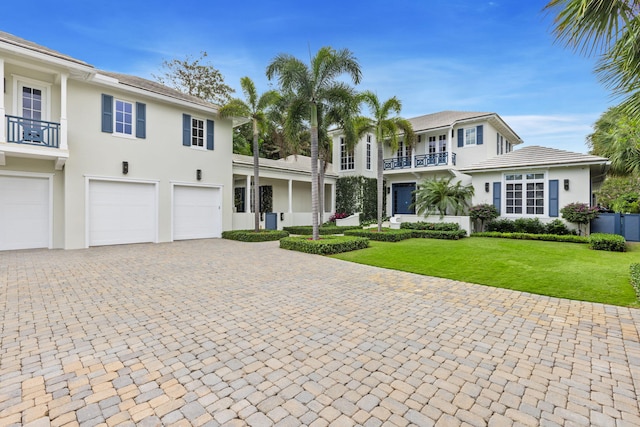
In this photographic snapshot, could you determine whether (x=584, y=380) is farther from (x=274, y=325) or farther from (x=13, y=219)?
(x=13, y=219)

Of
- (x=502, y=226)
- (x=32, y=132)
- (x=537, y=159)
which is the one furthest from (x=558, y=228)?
(x=32, y=132)

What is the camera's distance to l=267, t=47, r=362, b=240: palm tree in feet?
37.2

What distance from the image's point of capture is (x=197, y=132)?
1431cm

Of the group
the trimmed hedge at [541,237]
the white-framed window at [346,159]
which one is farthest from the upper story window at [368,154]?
the trimmed hedge at [541,237]

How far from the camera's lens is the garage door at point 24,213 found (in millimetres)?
10023

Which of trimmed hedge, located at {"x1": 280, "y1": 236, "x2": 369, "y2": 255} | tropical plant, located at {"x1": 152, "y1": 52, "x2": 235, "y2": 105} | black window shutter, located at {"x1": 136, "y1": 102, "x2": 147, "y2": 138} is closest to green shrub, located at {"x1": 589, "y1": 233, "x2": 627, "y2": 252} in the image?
trimmed hedge, located at {"x1": 280, "y1": 236, "x2": 369, "y2": 255}

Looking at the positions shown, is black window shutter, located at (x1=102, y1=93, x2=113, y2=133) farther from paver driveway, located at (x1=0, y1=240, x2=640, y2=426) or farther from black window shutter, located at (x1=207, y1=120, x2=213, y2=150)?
paver driveway, located at (x1=0, y1=240, x2=640, y2=426)

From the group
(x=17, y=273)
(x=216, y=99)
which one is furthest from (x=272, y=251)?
(x=216, y=99)

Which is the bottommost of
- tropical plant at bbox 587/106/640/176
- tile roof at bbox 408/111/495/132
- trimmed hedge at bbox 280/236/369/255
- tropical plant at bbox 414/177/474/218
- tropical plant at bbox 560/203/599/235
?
trimmed hedge at bbox 280/236/369/255

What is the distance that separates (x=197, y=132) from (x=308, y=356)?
1350 centimetres

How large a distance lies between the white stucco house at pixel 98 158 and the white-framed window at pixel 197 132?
0.16ft

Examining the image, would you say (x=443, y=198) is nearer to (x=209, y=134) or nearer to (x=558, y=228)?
(x=558, y=228)

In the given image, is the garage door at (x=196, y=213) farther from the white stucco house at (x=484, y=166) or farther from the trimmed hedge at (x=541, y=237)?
the trimmed hedge at (x=541, y=237)

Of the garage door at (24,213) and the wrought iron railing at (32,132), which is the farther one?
the garage door at (24,213)
